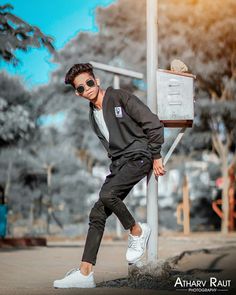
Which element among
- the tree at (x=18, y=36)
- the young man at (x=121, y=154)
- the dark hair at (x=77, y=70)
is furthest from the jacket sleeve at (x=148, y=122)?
the tree at (x=18, y=36)

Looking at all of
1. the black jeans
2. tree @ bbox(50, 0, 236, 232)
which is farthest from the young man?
tree @ bbox(50, 0, 236, 232)

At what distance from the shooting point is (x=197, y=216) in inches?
1261

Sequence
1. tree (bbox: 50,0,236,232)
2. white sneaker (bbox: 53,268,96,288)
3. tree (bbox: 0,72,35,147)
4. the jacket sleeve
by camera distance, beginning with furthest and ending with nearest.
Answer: tree (bbox: 50,0,236,232)
tree (bbox: 0,72,35,147)
the jacket sleeve
white sneaker (bbox: 53,268,96,288)

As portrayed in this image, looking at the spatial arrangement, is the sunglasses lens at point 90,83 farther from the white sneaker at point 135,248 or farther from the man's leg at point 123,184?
the white sneaker at point 135,248

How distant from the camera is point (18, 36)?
9.62 m

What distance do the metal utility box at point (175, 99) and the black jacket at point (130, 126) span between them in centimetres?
79

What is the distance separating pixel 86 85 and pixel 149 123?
23.2 inches

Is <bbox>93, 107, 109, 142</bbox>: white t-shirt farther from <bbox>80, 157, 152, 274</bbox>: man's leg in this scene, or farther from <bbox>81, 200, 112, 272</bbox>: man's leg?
<bbox>81, 200, 112, 272</bbox>: man's leg

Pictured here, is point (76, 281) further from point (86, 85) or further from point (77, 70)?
point (77, 70)

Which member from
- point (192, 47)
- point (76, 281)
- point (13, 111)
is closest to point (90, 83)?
point (76, 281)

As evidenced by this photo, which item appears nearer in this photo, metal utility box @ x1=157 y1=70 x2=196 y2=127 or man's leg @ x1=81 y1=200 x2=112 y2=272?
man's leg @ x1=81 y1=200 x2=112 y2=272

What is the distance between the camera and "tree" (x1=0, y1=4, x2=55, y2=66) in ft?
30.9

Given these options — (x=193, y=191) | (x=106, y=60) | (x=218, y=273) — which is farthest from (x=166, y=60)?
(x=218, y=273)

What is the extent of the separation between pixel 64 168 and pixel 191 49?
333 inches
